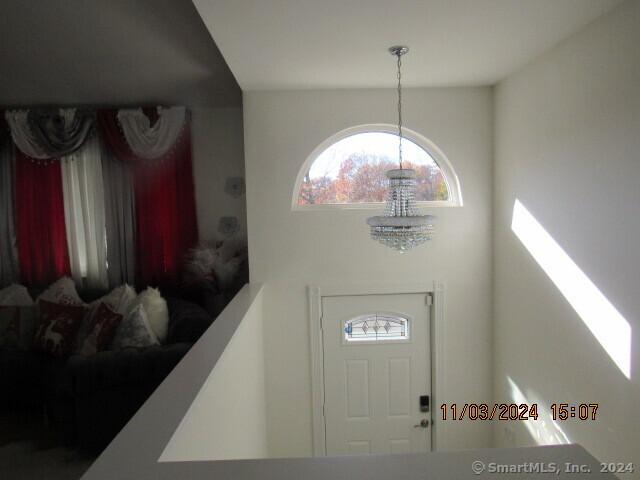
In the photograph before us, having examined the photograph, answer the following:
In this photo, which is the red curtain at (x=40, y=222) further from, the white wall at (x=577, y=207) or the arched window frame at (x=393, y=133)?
the white wall at (x=577, y=207)

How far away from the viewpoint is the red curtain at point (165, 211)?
14.9 ft

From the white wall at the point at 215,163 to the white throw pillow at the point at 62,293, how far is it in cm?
129

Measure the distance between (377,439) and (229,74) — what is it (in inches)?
125

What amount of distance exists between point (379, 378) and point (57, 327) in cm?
283

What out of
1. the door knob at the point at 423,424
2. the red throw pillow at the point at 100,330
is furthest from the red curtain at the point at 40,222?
the door knob at the point at 423,424

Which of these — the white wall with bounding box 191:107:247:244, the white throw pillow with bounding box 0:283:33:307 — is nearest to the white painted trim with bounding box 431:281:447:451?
the white wall with bounding box 191:107:247:244

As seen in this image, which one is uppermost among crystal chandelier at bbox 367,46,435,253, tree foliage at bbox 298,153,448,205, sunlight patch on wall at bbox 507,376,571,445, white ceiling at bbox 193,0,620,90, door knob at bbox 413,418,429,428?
white ceiling at bbox 193,0,620,90

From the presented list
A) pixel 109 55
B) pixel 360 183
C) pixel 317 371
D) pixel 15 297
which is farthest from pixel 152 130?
pixel 317 371

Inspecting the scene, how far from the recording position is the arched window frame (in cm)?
363

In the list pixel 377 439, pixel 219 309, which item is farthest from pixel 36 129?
pixel 377 439

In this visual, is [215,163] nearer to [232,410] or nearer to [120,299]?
[120,299]

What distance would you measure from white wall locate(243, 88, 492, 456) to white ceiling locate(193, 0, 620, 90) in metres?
0.32

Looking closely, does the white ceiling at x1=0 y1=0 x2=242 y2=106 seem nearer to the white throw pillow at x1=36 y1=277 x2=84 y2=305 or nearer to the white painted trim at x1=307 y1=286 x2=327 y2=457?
the white throw pillow at x1=36 y1=277 x2=84 y2=305

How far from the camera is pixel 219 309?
4.48m
